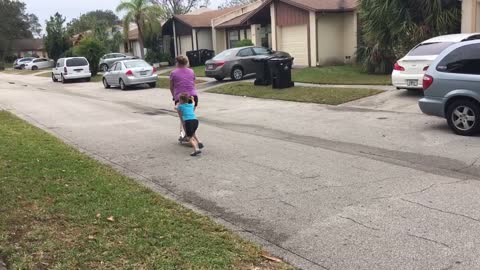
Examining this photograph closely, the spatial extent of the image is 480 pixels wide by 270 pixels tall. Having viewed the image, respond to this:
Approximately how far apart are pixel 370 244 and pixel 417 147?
4410 millimetres

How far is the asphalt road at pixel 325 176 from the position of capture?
4.65m

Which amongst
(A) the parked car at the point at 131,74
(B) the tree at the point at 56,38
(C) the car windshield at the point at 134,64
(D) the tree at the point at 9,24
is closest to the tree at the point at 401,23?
(A) the parked car at the point at 131,74

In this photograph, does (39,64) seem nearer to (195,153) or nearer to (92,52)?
(92,52)

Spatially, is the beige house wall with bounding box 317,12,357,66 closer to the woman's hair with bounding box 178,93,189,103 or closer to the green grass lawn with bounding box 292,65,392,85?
the green grass lawn with bounding box 292,65,392,85

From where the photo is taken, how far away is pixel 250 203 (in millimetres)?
6023

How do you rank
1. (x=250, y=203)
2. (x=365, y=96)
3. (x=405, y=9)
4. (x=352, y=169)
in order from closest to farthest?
(x=250, y=203), (x=352, y=169), (x=365, y=96), (x=405, y=9)

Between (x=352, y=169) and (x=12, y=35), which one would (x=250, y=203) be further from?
(x=12, y=35)

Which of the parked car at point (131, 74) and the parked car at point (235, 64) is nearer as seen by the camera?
the parked car at point (235, 64)

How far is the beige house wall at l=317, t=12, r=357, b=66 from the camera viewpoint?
26344 millimetres

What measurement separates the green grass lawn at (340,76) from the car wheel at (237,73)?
2.40m

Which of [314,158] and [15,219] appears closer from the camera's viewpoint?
[15,219]

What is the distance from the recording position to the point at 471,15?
56.4 ft

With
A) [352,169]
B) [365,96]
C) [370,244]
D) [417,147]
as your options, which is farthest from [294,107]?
[370,244]

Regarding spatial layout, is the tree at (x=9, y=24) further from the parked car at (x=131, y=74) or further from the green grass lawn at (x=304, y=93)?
the green grass lawn at (x=304, y=93)
